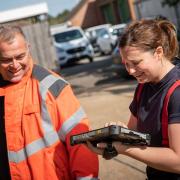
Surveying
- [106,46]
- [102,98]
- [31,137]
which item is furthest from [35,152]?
[106,46]

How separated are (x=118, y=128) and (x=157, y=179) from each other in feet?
1.48

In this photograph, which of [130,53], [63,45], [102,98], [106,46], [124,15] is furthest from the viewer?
[124,15]

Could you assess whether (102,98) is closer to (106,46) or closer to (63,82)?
(63,82)

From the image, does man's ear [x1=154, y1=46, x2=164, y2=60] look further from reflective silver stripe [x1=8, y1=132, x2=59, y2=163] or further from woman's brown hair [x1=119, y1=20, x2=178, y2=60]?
reflective silver stripe [x1=8, y1=132, x2=59, y2=163]

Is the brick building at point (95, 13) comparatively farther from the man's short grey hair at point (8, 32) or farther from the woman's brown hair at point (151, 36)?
the woman's brown hair at point (151, 36)

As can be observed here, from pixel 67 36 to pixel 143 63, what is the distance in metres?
22.1

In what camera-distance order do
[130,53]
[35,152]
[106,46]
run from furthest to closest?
[106,46], [35,152], [130,53]

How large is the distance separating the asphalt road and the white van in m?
4.91

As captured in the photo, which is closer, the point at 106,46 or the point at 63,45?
the point at 63,45

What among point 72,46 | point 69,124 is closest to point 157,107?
point 69,124

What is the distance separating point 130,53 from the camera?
249 cm

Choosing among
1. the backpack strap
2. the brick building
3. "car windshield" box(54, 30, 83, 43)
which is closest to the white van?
"car windshield" box(54, 30, 83, 43)

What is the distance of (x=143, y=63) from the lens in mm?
2471

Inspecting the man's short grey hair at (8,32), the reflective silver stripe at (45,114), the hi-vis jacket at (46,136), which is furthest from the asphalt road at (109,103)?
the man's short grey hair at (8,32)
